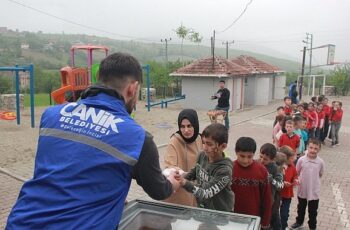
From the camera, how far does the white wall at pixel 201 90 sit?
61.4 feet

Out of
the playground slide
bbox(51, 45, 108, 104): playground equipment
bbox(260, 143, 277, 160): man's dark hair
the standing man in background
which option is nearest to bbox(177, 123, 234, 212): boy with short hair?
bbox(260, 143, 277, 160): man's dark hair

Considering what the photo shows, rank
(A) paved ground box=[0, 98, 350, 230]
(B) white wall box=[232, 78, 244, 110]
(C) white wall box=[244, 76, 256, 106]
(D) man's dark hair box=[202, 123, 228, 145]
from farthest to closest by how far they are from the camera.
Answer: (C) white wall box=[244, 76, 256, 106] < (B) white wall box=[232, 78, 244, 110] < (A) paved ground box=[0, 98, 350, 230] < (D) man's dark hair box=[202, 123, 228, 145]

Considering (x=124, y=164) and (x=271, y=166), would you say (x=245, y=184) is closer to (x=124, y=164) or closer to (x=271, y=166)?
(x=271, y=166)

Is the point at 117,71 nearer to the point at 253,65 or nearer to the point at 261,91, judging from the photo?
the point at 261,91

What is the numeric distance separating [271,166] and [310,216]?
1.46 metres

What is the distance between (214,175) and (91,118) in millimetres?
1379

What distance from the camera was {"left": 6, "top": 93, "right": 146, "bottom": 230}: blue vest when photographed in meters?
1.55

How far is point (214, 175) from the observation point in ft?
9.09

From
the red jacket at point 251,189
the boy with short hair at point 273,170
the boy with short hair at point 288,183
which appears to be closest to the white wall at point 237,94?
the boy with short hair at point 288,183

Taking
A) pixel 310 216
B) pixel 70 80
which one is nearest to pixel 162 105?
pixel 70 80

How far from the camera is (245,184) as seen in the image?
10.8ft

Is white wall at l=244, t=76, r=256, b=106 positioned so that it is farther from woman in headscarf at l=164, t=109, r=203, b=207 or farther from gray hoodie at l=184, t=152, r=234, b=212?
gray hoodie at l=184, t=152, r=234, b=212

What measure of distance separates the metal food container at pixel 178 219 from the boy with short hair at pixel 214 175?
29 cm

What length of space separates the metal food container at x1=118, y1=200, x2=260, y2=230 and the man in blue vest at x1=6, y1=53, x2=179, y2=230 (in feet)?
1.95
